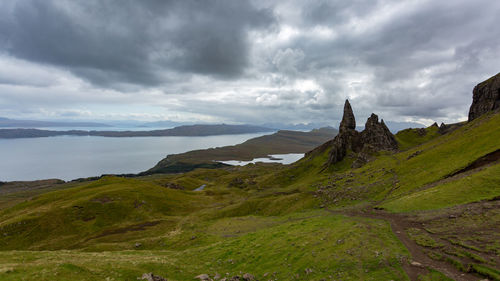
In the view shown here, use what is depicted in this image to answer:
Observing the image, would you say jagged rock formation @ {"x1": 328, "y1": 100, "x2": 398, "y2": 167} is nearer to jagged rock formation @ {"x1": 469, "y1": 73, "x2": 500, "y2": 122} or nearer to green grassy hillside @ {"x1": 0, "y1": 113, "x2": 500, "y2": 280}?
jagged rock formation @ {"x1": 469, "y1": 73, "x2": 500, "y2": 122}

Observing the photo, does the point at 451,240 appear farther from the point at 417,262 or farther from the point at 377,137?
the point at 377,137

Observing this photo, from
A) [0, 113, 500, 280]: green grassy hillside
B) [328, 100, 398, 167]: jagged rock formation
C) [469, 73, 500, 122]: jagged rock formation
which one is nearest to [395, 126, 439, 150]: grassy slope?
[328, 100, 398, 167]: jagged rock formation

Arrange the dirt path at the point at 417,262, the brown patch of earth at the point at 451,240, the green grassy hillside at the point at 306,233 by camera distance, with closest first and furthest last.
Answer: the dirt path at the point at 417,262, the brown patch of earth at the point at 451,240, the green grassy hillside at the point at 306,233

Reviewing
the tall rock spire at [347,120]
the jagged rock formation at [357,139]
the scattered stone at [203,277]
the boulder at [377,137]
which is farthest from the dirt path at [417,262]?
the tall rock spire at [347,120]

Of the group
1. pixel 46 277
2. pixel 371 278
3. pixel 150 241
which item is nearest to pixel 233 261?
pixel 371 278

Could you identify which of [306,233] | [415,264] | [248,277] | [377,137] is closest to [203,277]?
[248,277]

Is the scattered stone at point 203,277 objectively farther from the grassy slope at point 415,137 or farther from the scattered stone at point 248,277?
the grassy slope at point 415,137

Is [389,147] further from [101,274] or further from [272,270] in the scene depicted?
[101,274]

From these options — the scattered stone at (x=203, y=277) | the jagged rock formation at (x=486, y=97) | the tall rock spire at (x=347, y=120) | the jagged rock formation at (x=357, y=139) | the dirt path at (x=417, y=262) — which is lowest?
the scattered stone at (x=203, y=277)

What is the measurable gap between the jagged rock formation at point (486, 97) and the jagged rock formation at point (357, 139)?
4106 centimetres

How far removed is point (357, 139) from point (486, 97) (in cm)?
6499

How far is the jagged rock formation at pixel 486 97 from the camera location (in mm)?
106812

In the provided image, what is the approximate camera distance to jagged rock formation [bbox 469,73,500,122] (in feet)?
350

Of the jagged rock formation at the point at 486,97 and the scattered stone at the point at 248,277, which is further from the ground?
the jagged rock formation at the point at 486,97
